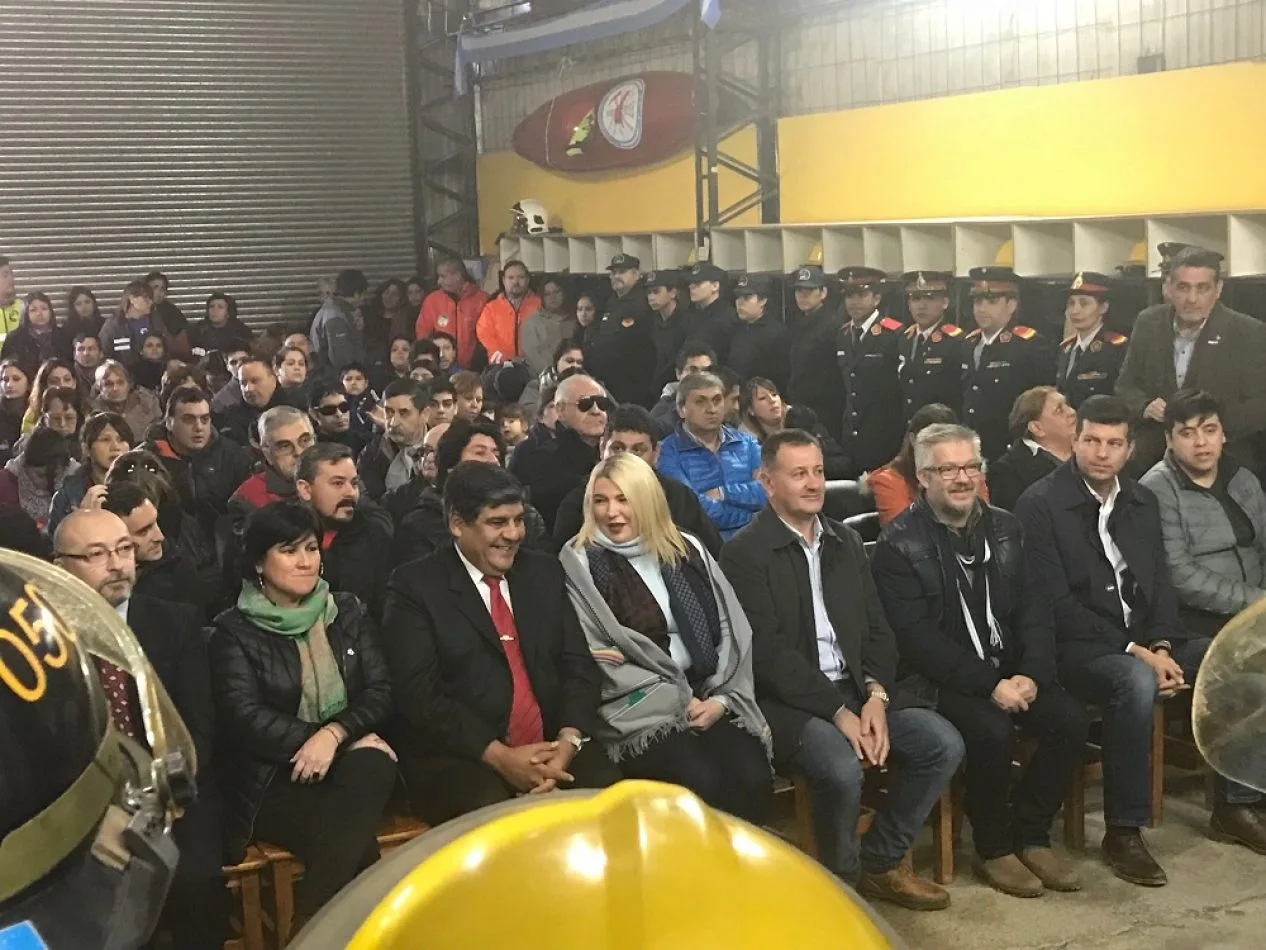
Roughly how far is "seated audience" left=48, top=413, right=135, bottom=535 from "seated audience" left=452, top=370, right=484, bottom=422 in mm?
1407

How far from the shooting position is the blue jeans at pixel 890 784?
405 cm

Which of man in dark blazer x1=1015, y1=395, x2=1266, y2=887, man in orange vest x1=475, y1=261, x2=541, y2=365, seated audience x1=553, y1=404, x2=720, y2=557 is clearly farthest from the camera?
man in orange vest x1=475, y1=261, x2=541, y2=365

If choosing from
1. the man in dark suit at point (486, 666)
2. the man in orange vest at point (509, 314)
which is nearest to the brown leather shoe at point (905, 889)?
the man in dark suit at point (486, 666)

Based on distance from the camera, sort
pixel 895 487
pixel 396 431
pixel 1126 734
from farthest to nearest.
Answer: pixel 396 431
pixel 895 487
pixel 1126 734

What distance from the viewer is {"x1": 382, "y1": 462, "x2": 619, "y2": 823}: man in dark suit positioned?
3.85m

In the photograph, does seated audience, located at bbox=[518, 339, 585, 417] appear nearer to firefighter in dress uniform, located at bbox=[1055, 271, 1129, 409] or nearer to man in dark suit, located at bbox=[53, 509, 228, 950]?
firefighter in dress uniform, located at bbox=[1055, 271, 1129, 409]

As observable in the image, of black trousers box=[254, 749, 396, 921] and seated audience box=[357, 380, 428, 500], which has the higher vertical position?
seated audience box=[357, 380, 428, 500]

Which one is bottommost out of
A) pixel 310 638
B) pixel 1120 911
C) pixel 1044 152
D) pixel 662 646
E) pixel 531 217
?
pixel 1120 911

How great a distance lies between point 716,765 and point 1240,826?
5.20 ft

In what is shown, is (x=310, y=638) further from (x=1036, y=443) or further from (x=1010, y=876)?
(x=1036, y=443)

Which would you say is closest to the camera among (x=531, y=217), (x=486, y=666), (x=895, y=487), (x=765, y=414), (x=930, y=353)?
(x=486, y=666)

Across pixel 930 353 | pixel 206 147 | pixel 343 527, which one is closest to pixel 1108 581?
pixel 343 527

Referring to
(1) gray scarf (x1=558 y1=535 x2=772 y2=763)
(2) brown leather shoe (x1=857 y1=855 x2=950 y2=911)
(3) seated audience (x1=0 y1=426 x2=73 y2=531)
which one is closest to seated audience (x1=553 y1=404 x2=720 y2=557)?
(1) gray scarf (x1=558 y1=535 x2=772 y2=763)

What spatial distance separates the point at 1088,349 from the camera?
6.92 m
